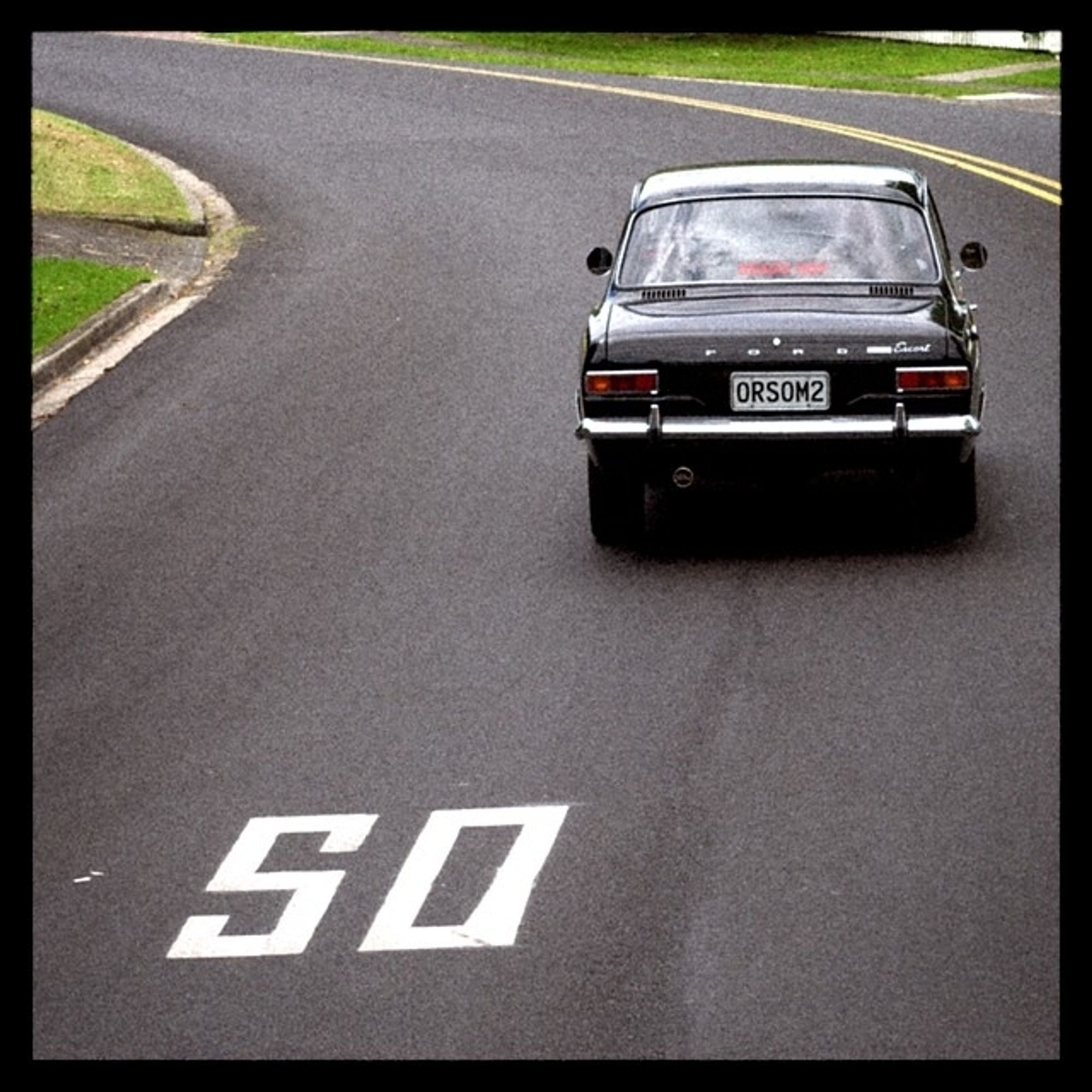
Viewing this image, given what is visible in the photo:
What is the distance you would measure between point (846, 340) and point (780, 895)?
479 centimetres

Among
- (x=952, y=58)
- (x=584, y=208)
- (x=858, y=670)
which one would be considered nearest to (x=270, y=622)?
(x=858, y=670)

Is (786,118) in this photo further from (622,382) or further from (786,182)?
(622,382)

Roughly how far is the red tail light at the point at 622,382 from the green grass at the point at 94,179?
12.9 meters

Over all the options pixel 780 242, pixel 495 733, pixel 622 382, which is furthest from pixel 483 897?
pixel 780 242

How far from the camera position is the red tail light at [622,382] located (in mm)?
12625

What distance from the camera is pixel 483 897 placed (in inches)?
332

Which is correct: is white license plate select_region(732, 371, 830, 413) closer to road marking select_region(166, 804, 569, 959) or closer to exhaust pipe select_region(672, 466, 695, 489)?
exhaust pipe select_region(672, 466, 695, 489)

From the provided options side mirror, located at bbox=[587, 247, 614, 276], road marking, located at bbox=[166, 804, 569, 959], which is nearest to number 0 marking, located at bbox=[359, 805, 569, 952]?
road marking, located at bbox=[166, 804, 569, 959]

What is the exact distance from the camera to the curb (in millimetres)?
18578

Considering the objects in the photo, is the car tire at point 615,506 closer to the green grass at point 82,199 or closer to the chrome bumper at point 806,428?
the chrome bumper at point 806,428

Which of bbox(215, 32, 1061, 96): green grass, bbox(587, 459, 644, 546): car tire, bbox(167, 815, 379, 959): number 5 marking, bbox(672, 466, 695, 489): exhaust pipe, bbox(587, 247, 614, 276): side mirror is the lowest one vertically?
bbox(167, 815, 379, 959): number 5 marking

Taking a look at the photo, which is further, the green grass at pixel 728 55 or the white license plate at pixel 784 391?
the green grass at pixel 728 55

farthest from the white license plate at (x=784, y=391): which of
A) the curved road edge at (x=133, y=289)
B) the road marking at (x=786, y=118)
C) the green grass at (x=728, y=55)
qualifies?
the green grass at (x=728, y=55)

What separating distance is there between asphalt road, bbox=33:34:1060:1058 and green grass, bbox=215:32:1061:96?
69.3 ft
